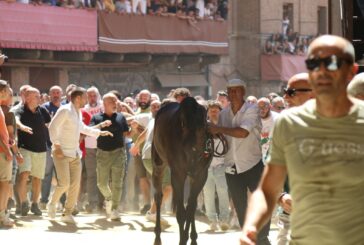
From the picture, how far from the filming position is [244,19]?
47375 mm

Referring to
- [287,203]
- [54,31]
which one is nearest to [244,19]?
[54,31]

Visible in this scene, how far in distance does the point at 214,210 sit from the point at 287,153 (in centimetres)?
1065

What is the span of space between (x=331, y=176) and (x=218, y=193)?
35.2ft

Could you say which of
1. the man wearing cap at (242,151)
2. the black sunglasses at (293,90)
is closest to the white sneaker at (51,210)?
the man wearing cap at (242,151)

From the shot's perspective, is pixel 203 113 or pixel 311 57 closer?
pixel 311 57

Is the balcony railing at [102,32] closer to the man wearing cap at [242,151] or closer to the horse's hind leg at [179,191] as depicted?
the horse's hind leg at [179,191]

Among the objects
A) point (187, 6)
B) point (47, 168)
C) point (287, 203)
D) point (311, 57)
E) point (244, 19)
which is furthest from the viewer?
point (244, 19)

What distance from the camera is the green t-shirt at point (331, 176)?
4.84m

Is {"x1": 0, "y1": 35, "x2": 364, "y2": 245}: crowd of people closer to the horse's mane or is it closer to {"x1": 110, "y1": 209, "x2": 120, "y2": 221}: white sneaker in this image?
{"x1": 110, "y1": 209, "x2": 120, "y2": 221}: white sneaker

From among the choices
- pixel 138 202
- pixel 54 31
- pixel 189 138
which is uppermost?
Result: pixel 54 31

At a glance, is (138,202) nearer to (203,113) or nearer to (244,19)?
(203,113)

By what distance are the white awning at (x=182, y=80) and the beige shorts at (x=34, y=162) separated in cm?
2332

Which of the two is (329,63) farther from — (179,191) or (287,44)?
(287,44)

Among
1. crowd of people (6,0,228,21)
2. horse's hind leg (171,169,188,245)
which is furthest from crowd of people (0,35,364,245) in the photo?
crowd of people (6,0,228,21)
